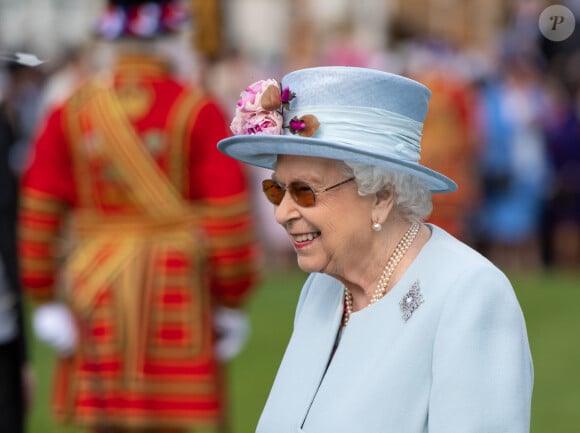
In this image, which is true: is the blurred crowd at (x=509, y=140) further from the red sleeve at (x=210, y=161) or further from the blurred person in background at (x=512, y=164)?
the red sleeve at (x=210, y=161)

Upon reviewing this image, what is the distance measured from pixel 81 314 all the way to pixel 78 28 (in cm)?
2602

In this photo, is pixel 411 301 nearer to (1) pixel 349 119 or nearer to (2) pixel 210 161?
(1) pixel 349 119

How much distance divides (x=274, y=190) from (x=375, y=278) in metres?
0.29

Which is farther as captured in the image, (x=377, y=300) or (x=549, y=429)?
(x=549, y=429)

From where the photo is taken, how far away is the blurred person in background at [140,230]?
18.2 feet

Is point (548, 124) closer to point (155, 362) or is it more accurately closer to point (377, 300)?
point (155, 362)

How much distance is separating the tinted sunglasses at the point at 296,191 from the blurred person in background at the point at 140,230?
7.38 ft

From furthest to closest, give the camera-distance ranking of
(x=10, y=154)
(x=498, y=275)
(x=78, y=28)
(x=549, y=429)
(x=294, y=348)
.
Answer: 1. (x=78, y=28)
2. (x=549, y=429)
3. (x=10, y=154)
4. (x=294, y=348)
5. (x=498, y=275)

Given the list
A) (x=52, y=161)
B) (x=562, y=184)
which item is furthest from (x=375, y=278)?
(x=562, y=184)

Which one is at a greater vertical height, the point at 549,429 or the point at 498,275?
the point at 498,275

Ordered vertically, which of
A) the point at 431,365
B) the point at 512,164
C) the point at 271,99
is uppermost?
the point at 271,99

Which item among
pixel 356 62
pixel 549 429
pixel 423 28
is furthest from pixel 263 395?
pixel 423 28

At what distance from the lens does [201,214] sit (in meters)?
5.68

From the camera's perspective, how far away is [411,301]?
10.3 ft
